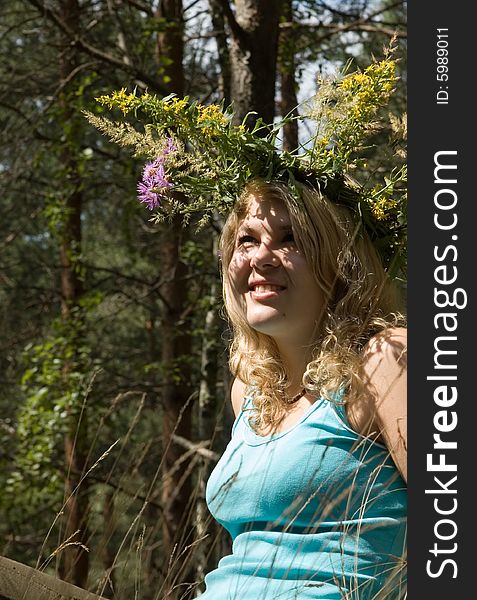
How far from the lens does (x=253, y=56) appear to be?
3918 mm

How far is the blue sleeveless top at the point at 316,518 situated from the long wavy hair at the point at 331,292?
0.31 ft

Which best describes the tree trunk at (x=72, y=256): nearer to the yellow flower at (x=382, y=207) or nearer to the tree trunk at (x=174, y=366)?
the tree trunk at (x=174, y=366)

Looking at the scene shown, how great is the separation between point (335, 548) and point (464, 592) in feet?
1.02

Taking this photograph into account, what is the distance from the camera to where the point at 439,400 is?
1.85 meters

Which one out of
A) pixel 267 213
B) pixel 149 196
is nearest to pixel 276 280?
pixel 267 213

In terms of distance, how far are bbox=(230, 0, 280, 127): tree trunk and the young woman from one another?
1600 mm

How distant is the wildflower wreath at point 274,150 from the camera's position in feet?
7.72

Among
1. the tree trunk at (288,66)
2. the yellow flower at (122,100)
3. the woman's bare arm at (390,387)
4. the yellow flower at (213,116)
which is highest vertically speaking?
the tree trunk at (288,66)

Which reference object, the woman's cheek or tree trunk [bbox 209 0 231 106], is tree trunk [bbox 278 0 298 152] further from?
the woman's cheek

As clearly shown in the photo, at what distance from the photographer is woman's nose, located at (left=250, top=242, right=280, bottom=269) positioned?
227 centimetres

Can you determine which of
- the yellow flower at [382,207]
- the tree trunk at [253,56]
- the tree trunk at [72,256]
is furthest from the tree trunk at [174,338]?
the yellow flower at [382,207]

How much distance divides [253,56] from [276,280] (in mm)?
1898

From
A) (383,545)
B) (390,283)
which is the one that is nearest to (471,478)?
(383,545)

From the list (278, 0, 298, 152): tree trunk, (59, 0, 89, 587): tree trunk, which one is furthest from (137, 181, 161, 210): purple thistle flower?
(59, 0, 89, 587): tree trunk
